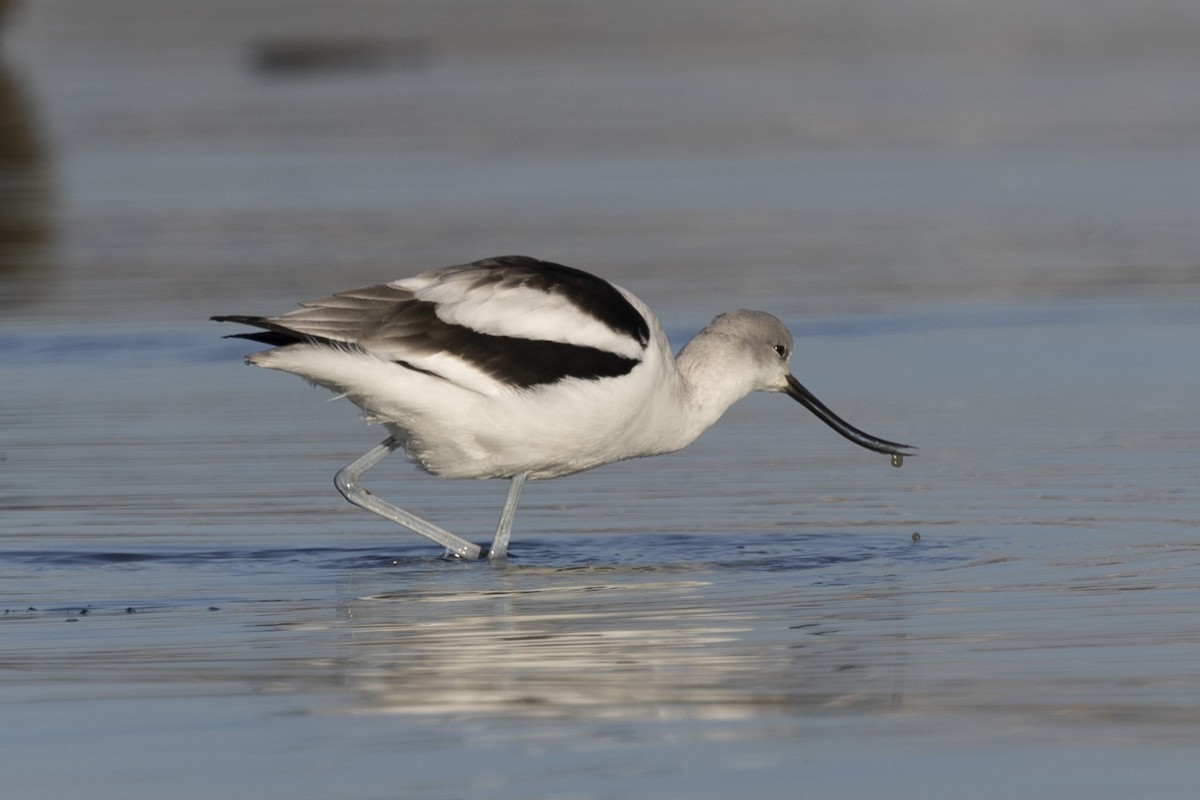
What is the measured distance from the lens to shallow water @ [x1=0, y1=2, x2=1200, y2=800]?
6023 millimetres

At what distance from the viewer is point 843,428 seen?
10.0 m

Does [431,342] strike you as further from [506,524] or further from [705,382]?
[705,382]

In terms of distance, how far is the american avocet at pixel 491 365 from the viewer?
8.61m

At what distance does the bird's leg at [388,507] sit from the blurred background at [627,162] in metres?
5.00

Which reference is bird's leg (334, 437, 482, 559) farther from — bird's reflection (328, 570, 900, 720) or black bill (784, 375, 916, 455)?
black bill (784, 375, 916, 455)

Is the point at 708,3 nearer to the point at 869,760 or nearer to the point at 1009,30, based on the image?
the point at 1009,30

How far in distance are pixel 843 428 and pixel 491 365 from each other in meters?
1.89

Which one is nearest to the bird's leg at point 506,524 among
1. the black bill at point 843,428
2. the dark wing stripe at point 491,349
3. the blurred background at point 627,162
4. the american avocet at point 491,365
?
the american avocet at point 491,365

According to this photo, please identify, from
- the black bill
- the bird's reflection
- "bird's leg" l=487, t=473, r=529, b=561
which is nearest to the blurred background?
the black bill

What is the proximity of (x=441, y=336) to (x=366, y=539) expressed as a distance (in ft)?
3.54

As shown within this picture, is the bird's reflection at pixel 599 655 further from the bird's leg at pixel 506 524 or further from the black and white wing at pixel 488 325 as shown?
the black and white wing at pixel 488 325

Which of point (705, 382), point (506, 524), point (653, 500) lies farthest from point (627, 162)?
point (506, 524)

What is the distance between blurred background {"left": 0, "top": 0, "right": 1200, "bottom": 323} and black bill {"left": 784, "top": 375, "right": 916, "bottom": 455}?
4145 millimetres

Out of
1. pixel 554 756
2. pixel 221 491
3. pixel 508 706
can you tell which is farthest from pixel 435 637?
pixel 221 491
